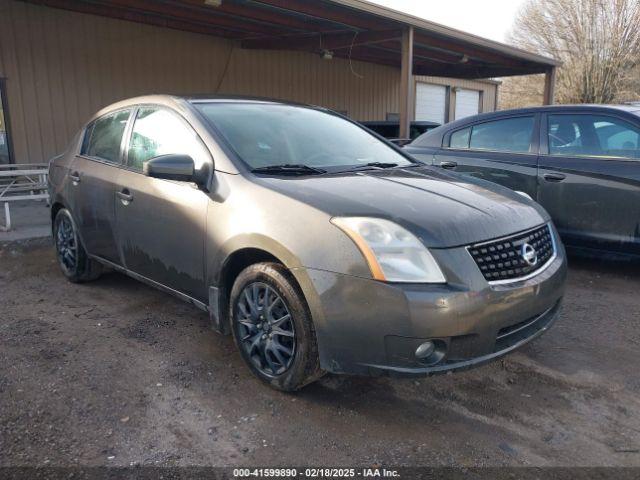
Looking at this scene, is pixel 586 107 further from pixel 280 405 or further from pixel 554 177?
pixel 280 405

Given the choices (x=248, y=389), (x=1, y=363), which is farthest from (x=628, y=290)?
(x=1, y=363)

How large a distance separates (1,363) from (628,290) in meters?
4.78

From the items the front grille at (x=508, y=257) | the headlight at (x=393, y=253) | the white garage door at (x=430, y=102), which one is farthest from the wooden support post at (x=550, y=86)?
the headlight at (x=393, y=253)

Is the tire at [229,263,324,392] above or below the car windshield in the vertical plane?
below

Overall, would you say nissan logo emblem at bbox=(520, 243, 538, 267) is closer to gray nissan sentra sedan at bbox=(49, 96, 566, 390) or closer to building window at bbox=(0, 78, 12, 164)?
gray nissan sentra sedan at bbox=(49, 96, 566, 390)

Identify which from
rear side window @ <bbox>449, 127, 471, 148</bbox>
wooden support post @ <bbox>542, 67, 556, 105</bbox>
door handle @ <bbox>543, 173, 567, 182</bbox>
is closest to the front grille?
door handle @ <bbox>543, 173, 567, 182</bbox>

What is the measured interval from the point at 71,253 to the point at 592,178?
15.3 ft

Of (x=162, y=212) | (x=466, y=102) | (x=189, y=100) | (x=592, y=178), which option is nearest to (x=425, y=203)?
(x=162, y=212)

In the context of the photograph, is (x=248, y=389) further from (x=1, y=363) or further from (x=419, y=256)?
(x=1, y=363)

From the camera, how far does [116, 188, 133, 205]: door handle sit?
378cm

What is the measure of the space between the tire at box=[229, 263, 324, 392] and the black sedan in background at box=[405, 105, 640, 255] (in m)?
3.33

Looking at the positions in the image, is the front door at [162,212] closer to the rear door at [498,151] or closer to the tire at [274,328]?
the tire at [274,328]

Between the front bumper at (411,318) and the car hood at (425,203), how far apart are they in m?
0.15

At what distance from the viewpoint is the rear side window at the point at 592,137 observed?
15.7 ft
